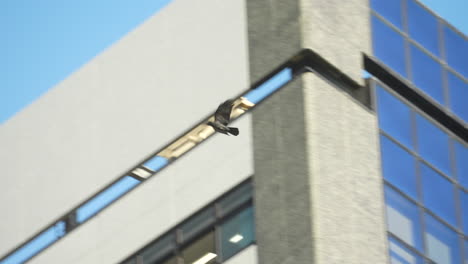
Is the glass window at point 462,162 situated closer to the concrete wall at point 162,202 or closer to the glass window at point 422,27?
the glass window at point 422,27

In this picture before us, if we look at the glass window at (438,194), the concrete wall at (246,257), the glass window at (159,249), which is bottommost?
the concrete wall at (246,257)

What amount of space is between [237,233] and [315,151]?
258cm

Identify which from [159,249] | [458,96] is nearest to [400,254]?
[159,249]

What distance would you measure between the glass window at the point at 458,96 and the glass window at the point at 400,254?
4.76m

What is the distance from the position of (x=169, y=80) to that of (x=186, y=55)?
2.10ft

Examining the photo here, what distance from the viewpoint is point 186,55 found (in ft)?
108

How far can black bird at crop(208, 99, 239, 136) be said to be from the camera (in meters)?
29.7

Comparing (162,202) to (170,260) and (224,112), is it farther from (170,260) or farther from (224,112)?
(224,112)

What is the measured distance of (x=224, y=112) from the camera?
100ft

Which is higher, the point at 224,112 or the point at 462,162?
the point at 462,162

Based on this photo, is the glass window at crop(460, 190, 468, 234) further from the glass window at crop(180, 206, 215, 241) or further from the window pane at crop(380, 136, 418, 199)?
the glass window at crop(180, 206, 215, 241)

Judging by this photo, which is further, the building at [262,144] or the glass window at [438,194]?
the glass window at [438,194]

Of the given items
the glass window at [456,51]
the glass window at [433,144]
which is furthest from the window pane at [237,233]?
the glass window at [456,51]

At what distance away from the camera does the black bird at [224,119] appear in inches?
1169
